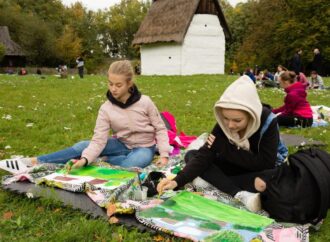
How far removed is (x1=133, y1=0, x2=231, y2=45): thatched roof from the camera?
3009 centimetres

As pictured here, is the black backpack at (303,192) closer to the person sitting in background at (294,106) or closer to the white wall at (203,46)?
the person sitting in background at (294,106)

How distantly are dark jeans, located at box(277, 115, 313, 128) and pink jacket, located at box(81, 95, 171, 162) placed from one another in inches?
162

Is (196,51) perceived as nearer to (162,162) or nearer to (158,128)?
(158,128)

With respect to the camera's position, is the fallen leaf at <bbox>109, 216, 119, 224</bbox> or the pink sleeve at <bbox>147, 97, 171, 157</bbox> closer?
the fallen leaf at <bbox>109, 216, 119, 224</bbox>

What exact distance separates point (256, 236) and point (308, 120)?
19.0 feet

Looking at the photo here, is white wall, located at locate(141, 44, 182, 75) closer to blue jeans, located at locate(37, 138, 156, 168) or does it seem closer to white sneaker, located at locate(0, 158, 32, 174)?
blue jeans, located at locate(37, 138, 156, 168)

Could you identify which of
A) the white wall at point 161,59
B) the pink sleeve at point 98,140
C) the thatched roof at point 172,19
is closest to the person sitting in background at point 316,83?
the thatched roof at point 172,19

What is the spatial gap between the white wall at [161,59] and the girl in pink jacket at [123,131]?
26274mm

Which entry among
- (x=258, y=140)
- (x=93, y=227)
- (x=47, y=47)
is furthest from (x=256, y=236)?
(x=47, y=47)

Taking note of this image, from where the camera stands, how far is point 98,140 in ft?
15.5

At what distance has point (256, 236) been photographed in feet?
9.77

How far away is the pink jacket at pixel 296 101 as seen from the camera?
319 inches

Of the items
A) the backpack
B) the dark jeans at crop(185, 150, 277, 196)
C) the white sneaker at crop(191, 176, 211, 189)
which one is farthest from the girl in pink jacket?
the backpack

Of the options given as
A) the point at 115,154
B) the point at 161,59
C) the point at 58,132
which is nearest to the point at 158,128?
the point at 115,154
